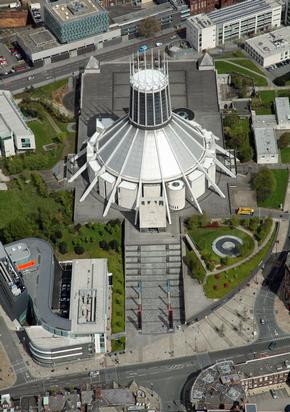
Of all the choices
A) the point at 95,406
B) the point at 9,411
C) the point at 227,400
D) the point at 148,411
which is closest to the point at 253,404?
the point at 227,400

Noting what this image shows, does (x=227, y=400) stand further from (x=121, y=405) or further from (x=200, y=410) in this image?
→ (x=121, y=405)

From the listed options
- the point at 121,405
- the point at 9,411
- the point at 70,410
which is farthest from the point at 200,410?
the point at 9,411

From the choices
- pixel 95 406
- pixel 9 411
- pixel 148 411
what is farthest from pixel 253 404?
pixel 9 411

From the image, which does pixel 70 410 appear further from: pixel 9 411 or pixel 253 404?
pixel 253 404

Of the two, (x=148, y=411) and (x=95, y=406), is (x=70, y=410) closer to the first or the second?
(x=95, y=406)

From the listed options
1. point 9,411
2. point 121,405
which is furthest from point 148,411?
point 9,411

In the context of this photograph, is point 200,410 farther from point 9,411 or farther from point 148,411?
point 9,411
